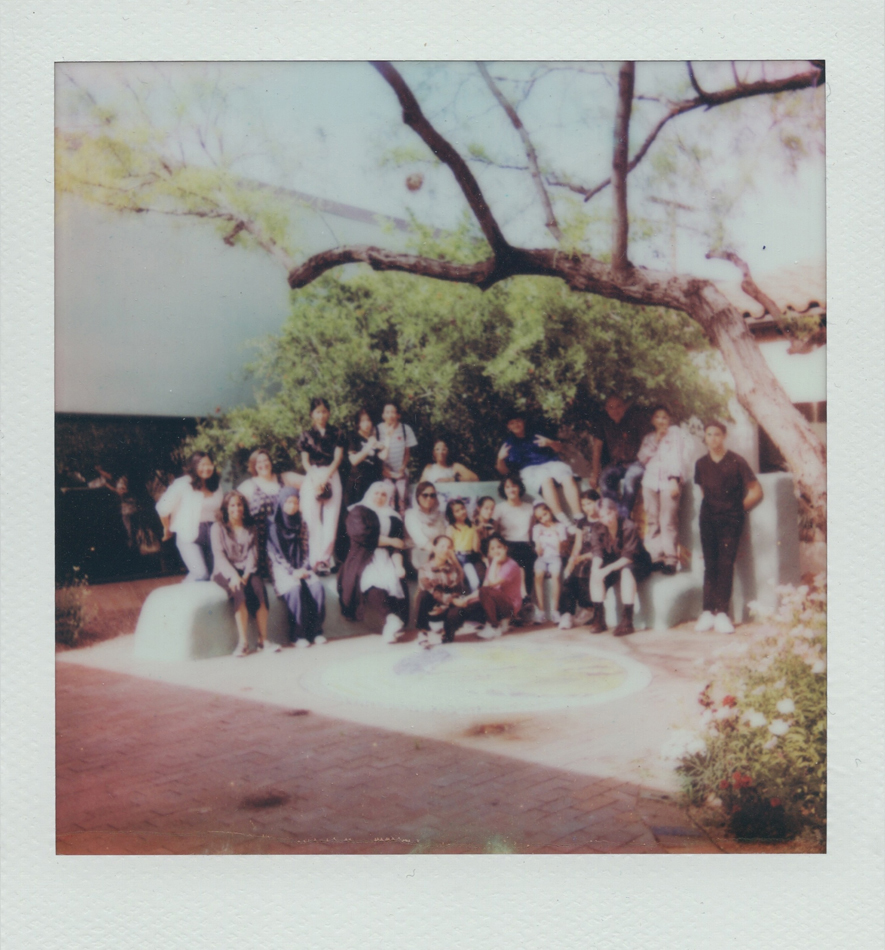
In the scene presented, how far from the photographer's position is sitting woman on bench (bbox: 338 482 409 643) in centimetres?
398

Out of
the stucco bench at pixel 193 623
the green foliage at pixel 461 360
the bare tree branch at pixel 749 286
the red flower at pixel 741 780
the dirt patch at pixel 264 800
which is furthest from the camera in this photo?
the stucco bench at pixel 193 623

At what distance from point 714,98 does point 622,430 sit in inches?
63.1

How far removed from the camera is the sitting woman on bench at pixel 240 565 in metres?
4.01

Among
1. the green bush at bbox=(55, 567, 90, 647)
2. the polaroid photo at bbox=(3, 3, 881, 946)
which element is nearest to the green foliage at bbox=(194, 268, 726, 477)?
the polaroid photo at bbox=(3, 3, 881, 946)

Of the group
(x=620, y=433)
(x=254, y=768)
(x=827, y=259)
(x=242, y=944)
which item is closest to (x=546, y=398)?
(x=620, y=433)

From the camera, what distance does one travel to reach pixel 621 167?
373 centimetres

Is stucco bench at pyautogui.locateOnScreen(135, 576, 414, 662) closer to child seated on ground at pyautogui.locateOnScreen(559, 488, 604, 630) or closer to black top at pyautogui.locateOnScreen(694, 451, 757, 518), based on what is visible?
child seated on ground at pyautogui.locateOnScreen(559, 488, 604, 630)

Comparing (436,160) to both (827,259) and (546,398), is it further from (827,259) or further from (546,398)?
(827,259)

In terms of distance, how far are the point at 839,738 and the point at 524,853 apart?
156 cm

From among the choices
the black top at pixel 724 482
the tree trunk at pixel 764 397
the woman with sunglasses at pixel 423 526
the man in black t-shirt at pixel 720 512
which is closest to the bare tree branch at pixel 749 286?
A: the tree trunk at pixel 764 397

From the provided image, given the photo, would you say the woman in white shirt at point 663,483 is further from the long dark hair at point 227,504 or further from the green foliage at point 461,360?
the long dark hair at point 227,504

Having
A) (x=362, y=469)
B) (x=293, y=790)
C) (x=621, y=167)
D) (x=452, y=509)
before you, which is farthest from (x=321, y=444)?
(x=621, y=167)

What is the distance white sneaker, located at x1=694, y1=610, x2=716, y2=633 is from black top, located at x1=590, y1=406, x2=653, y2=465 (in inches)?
35.2

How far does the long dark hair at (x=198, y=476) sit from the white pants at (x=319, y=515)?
17.5 inches
